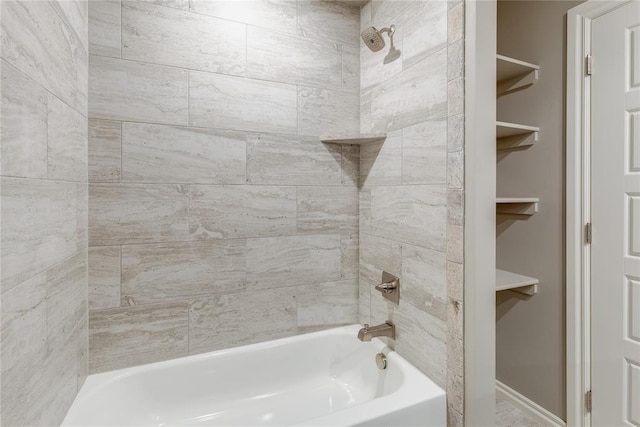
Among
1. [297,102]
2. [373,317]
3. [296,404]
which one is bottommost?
[296,404]

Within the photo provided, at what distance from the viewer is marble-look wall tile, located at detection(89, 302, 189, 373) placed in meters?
1.54

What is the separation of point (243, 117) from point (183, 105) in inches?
11.4

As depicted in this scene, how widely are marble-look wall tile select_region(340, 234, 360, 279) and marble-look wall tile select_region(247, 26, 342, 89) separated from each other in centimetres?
89

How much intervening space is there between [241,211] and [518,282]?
1.69 m

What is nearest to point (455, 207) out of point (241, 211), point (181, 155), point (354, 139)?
point (354, 139)

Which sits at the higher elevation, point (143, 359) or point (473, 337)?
point (473, 337)

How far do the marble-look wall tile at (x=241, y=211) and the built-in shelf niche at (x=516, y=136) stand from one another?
4.33 ft

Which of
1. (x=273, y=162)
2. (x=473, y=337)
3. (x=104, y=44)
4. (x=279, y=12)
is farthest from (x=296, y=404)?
(x=279, y=12)

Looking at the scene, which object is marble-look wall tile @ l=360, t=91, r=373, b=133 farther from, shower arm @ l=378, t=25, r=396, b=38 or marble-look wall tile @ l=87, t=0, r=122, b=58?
marble-look wall tile @ l=87, t=0, r=122, b=58

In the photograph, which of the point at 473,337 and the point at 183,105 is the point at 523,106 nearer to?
the point at 473,337

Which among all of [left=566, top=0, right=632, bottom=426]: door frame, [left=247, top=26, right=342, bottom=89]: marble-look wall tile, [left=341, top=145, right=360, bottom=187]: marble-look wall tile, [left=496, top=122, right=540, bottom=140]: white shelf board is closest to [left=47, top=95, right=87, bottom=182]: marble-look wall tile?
[left=247, top=26, right=342, bottom=89]: marble-look wall tile

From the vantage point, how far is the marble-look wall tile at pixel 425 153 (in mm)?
1380

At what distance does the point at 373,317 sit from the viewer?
6.20ft

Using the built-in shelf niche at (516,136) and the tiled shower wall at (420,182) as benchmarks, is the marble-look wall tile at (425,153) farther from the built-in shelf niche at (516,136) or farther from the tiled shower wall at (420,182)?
the built-in shelf niche at (516,136)
